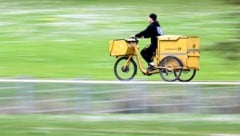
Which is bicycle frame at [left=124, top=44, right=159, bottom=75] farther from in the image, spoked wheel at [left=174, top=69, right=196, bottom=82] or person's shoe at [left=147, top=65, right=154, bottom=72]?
spoked wheel at [left=174, top=69, right=196, bottom=82]

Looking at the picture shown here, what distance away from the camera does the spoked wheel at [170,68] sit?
66.8 ft

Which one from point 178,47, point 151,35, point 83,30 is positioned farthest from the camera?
point 83,30

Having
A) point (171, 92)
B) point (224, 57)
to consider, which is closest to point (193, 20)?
point (171, 92)

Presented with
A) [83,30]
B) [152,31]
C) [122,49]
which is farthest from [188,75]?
[83,30]

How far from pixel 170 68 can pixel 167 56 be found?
335mm

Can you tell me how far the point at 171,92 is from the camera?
16.2 m

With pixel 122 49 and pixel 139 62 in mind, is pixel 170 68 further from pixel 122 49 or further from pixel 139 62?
pixel 122 49

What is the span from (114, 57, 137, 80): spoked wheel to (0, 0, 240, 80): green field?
0.74 meters

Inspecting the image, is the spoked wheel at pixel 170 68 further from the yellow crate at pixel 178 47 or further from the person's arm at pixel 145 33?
the person's arm at pixel 145 33

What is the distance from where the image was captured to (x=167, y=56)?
20.3m

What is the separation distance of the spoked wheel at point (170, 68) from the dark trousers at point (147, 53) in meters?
0.31

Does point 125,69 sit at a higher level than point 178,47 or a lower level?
lower

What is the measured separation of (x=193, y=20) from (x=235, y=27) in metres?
24.9

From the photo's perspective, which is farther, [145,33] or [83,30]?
[83,30]
